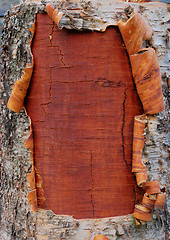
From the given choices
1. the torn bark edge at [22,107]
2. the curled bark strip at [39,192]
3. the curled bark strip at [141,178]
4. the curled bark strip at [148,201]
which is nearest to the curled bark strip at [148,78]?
the curled bark strip at [141,178]

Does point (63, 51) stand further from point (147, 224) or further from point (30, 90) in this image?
point (147, 224)

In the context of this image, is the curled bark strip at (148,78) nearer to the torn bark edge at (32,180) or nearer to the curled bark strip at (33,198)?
the torn bark edge at (32,180)

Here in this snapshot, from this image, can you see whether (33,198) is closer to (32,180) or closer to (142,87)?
(32,180)

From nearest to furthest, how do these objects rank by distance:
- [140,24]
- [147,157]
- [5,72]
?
[140,24], [147,157], [5,72]

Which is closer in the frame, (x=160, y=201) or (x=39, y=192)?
(x=160, y=201)

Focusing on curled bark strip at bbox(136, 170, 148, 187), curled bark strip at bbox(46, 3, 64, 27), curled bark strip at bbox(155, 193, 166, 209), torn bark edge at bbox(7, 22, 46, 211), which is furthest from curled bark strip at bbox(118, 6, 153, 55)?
curled bark strip at bbox(155, 193, 166, 209)

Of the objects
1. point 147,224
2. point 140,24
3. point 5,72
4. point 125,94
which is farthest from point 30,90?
point 147,224

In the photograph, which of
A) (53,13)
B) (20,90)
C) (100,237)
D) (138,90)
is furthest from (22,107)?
(100,237)

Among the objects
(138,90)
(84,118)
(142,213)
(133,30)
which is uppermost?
(133,30)
